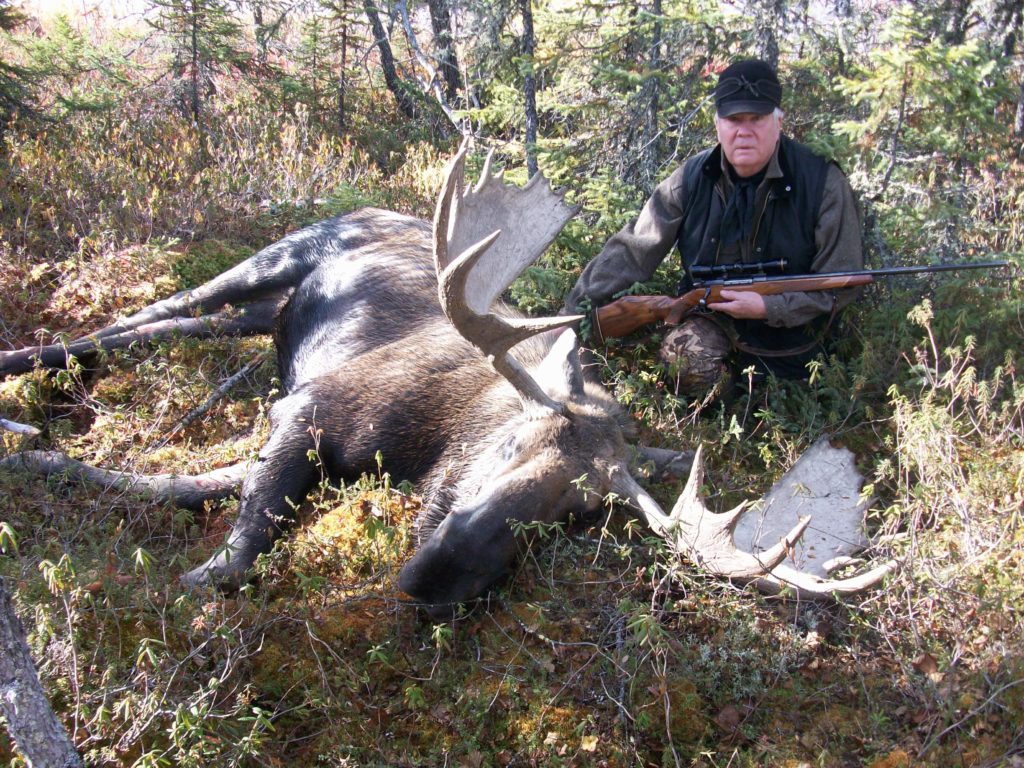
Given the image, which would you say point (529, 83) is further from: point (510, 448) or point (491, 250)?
point (510, 448)

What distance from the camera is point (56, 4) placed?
16250 millimetres

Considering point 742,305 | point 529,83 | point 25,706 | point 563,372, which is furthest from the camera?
point 529,83

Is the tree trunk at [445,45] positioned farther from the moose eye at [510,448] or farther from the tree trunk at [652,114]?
the moose eye at [510,448]

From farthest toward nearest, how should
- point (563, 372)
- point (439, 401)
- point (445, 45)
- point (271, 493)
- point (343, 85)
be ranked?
point (445, 45), point (343, 85), point (439, 401), point (563, 372), point (271, 493)

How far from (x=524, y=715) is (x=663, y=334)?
10.2 ft

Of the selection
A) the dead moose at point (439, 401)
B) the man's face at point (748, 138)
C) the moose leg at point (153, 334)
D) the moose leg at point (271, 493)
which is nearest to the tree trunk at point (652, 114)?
the man's face at point (748, 138)

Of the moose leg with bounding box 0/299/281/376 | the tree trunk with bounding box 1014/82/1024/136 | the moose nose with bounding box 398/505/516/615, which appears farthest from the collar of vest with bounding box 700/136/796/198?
the tree trunk with bounding box 1014/82/1024/136

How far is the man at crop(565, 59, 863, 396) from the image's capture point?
5.06 m

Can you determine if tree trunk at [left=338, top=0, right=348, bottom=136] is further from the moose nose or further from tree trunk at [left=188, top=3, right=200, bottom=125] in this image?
the moose nose

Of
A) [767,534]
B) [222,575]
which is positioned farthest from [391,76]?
[767,534]

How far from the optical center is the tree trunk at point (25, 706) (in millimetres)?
2527

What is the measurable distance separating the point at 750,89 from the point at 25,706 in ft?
15.0

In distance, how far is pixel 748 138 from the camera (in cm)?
503

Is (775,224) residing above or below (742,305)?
above
